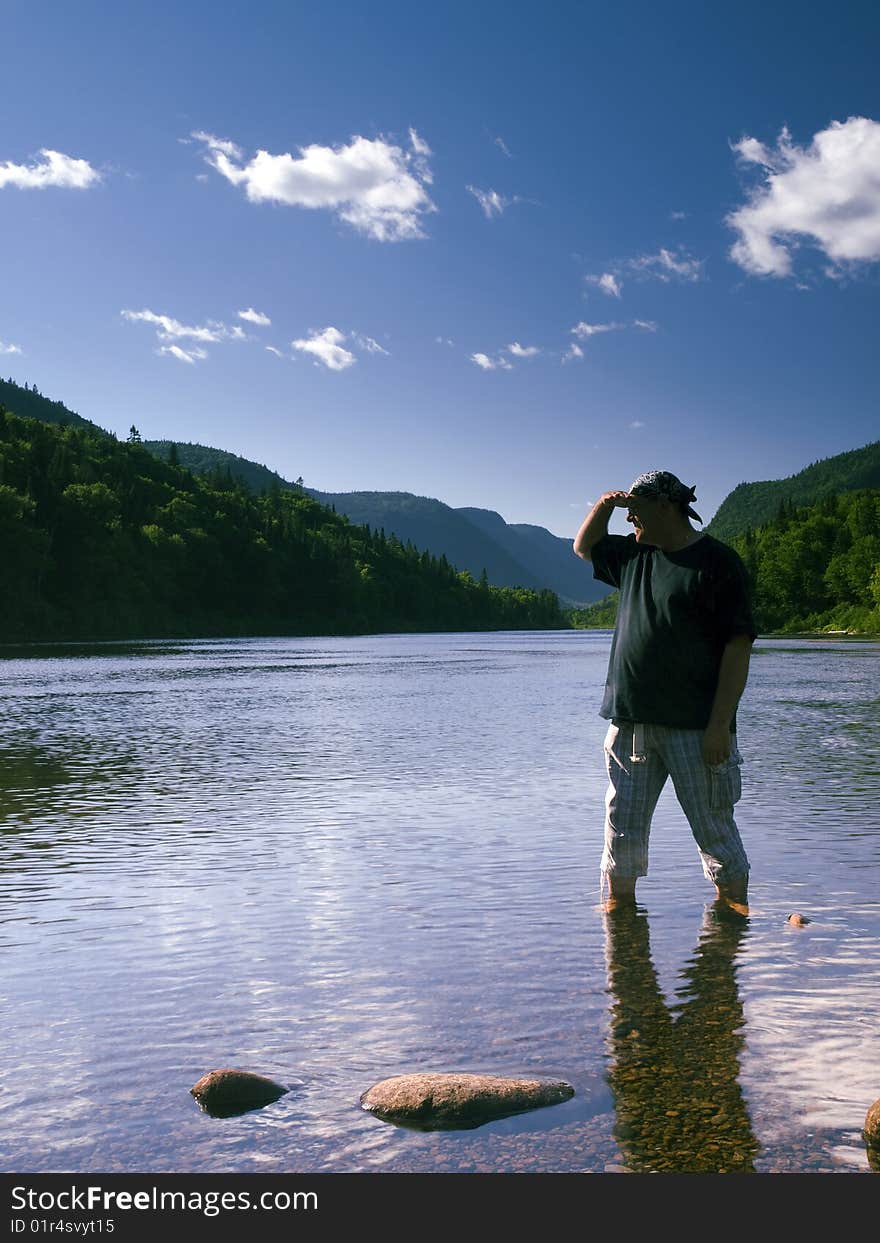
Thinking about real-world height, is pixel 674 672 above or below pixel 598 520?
below

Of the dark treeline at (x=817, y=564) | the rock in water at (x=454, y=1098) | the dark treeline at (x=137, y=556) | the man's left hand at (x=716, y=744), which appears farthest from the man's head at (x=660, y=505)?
the dark treeline at (x=817, y=564)

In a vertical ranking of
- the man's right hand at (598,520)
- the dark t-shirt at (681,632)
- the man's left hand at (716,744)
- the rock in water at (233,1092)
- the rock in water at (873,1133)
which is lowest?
the rock in water at (233,1092)

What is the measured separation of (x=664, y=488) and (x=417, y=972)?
294cm

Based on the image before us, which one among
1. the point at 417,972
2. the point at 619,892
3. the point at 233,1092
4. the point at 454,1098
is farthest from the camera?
the point at 619,892

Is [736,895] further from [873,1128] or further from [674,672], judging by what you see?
[873,1128]

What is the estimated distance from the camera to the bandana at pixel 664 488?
6.42 meters

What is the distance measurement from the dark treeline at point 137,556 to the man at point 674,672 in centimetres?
9258

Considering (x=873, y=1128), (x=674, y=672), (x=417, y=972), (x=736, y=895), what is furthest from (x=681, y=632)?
(x=873, y=1128)

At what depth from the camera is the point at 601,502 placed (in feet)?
22.0

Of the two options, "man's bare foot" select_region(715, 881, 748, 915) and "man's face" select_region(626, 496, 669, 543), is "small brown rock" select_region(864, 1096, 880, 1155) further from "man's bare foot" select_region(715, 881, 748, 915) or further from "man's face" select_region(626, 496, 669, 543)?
"man's face" select_region(626, 496, 669, 543)

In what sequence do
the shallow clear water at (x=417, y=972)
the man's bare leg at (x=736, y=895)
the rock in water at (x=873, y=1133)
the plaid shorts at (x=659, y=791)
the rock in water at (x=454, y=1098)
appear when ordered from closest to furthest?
the rock in water at (x=873, y=1133) < the shallow clear water at (x=417, y=972) < the rock in water at (x=454, y=1098) < the plaid shorts at (x=659, y=791) < the man's bare leg at (x=736, y=895)

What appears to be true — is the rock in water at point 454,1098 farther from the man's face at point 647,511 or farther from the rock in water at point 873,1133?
the man's face at point 647,511

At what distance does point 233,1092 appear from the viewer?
4.21 metres

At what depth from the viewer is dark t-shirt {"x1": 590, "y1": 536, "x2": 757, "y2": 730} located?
630 cm
